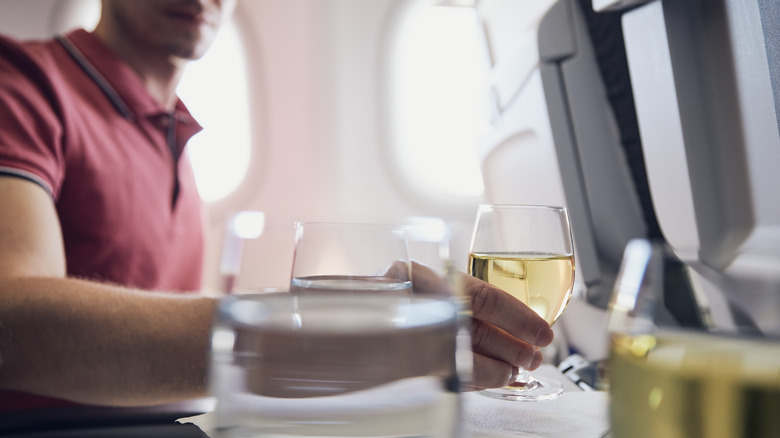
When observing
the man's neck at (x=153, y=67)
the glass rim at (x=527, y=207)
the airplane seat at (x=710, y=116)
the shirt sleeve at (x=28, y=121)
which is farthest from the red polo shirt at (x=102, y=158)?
the airplane seat at (x=710, y=116)

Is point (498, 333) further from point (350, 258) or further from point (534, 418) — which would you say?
point (350, 258)

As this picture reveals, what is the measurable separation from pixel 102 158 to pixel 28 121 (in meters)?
0.25

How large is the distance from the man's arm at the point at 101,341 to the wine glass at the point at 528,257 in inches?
11.7

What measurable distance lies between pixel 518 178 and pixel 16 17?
2.54 metres

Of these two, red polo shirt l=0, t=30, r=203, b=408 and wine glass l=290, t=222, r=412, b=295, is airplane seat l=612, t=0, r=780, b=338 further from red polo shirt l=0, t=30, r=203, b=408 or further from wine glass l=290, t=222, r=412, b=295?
red polo shirt l=0, t=30, r=203, b=408

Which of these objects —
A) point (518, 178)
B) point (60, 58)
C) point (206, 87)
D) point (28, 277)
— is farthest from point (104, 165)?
point (206, 87)

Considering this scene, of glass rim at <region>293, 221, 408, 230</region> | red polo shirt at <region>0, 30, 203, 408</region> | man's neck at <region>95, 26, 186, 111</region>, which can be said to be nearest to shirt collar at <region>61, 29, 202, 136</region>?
red polo shirt at <region>0, 30, 203, 408</region>

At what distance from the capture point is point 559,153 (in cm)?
112

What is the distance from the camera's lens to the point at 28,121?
1.09m

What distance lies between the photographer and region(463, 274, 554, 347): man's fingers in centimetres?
48

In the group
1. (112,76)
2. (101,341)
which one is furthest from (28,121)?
(101,341)

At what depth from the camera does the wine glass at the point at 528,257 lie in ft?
2.04

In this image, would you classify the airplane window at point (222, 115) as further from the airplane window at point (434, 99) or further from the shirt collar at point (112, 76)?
the shirt collar at point (112, 76)

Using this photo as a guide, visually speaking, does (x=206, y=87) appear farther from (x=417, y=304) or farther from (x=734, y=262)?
(x=417, y=304)
